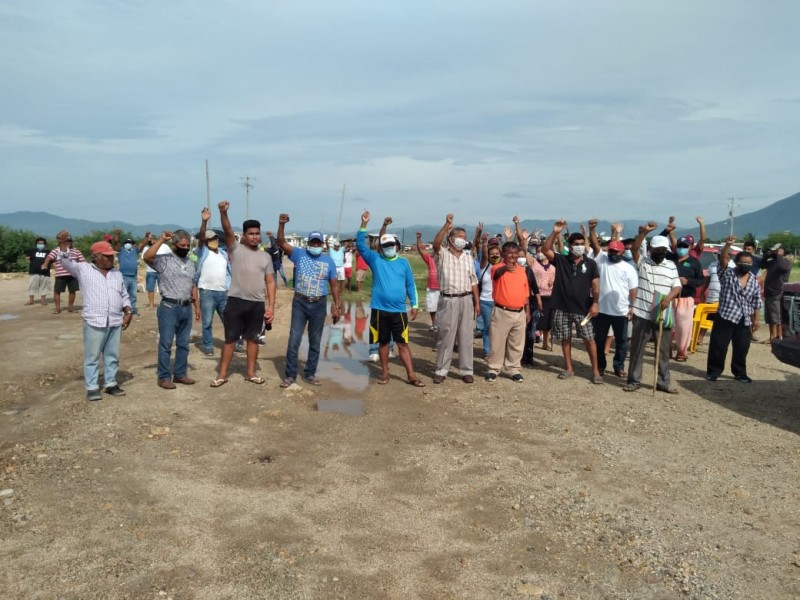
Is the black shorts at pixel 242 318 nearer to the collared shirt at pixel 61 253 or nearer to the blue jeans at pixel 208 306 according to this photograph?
the blue jeans at pixel 208 306

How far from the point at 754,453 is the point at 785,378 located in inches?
155

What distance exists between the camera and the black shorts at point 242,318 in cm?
755

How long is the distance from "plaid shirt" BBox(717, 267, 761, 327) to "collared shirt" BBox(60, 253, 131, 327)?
8009mm

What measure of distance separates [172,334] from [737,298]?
300 inches

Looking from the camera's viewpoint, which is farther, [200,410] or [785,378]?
[785,378]

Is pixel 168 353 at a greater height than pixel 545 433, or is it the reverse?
pixel 168 353

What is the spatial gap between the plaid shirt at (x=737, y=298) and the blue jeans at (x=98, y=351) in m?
8.03

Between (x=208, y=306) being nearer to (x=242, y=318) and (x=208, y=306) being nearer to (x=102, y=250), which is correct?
(x=242, y=318)

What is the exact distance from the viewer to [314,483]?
5027 mm

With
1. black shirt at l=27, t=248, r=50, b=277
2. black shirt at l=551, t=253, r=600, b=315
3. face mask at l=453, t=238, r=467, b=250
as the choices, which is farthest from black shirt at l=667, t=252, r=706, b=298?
black shirt at l=27, t=248, r=50, b=277

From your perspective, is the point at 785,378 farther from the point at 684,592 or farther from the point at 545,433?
the point at 684,592

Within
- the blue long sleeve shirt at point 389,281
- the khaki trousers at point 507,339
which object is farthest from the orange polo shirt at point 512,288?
the blue long sleeve shirt at point 389,281

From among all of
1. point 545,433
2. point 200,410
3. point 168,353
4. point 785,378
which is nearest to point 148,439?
point 200,410

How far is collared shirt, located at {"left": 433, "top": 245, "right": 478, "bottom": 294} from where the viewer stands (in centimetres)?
826
